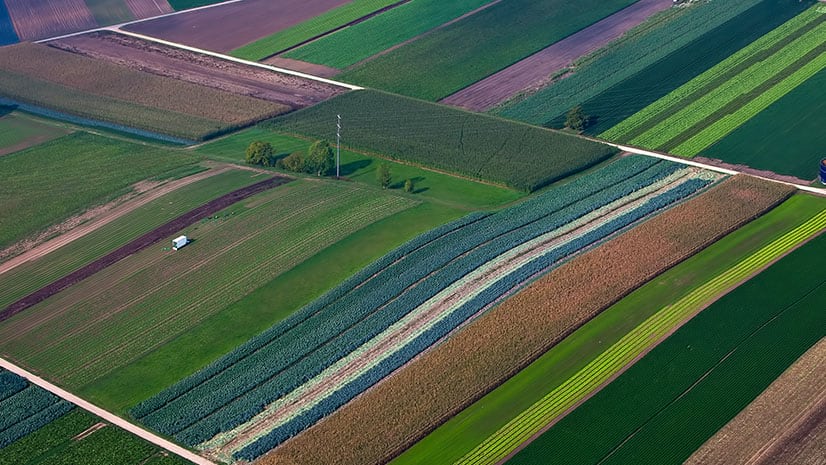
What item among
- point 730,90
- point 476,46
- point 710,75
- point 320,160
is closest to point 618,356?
point 320,160

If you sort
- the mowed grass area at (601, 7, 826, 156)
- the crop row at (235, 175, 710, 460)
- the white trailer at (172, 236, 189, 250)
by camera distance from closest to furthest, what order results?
the crop row at (235, 175, 710, 460)
the white trailer at (172, 236, 189, 250)
the mowed grass area at (601, 7, 826, 156)

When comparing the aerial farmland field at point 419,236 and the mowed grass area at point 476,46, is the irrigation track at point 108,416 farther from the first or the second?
the mowed grass area at point 476,46

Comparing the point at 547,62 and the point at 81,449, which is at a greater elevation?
the point at 547,62

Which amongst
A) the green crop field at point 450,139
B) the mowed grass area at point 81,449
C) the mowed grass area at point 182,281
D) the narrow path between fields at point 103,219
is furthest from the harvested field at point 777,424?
the narrow path between fields at point 103,219

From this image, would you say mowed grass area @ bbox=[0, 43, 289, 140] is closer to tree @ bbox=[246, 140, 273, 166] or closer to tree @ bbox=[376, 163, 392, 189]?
tree @ bbox=[246, 140, 273, 166]

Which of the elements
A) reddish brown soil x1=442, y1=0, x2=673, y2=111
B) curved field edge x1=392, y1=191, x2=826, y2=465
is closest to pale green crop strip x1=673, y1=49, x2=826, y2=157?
curved field edge x1=392, y1=191, x2=826, y2=465

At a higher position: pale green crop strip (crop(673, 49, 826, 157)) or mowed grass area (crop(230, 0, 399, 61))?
mowed grass area (crop(230, 0, 399, 61))

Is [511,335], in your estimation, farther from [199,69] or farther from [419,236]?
[199,69]
